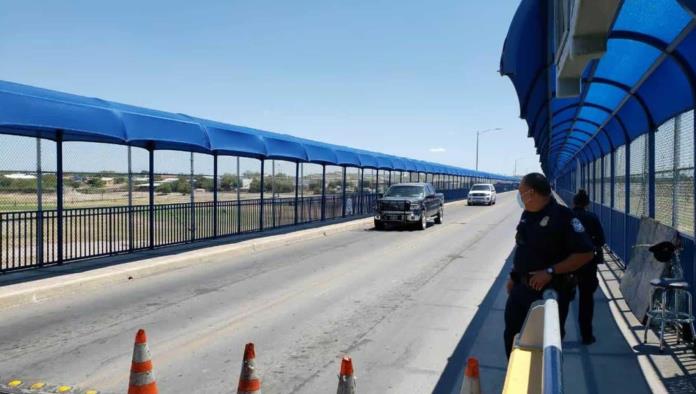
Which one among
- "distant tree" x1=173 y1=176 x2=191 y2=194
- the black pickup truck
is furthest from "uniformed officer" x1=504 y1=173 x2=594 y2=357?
the black pickup truck

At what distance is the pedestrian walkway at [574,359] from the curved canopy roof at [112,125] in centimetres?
757

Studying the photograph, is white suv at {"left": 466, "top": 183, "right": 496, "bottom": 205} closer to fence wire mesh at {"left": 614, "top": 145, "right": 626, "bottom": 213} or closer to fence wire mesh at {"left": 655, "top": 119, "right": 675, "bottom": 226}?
fence wire mesh at {"left": 614, "top": 145, "right": 626, "bottom": 213}

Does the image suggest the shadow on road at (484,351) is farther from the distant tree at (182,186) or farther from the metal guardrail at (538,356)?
the distant tree at (182,186)

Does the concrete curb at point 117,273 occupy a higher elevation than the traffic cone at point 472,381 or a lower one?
lower

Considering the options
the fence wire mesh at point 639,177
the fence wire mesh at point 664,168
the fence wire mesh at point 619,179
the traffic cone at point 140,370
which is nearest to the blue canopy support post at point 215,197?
the fence wire mesh at point 619,179

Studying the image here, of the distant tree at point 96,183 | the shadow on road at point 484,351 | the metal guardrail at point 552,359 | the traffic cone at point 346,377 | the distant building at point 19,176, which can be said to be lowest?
the shadow on road at point 484,351

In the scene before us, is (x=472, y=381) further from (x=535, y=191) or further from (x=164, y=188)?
(x=164, y=188)

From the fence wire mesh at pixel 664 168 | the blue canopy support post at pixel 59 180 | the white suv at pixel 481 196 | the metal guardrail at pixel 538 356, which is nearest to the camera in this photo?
the metal guardrail at pixel 538 356

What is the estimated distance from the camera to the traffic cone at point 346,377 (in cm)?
345

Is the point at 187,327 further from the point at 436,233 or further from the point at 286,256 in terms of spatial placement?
the point at 436,233

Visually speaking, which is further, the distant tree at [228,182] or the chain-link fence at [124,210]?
the distant tree at [228,182]

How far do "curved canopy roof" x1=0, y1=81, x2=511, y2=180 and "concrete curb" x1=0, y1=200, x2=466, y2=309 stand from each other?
260cm

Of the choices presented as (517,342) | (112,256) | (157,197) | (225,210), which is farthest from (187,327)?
(157,197)

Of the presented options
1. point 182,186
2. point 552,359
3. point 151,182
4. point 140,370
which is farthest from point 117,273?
point 552,359
